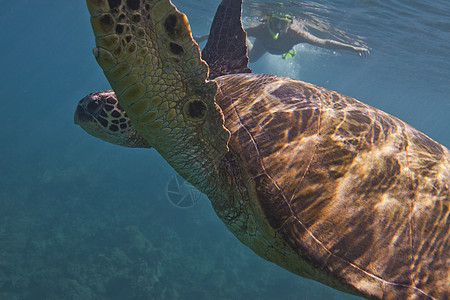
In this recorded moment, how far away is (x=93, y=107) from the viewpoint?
2.30 meters

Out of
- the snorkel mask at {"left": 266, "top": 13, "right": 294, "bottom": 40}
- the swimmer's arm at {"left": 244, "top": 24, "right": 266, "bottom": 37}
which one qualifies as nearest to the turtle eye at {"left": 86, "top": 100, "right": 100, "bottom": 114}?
the snorkel mask at {"left": 266, "top": 13, "right": 294, "bottom": 40}

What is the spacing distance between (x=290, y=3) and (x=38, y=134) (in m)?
26.4

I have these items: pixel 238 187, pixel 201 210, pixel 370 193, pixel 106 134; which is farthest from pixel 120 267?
pixel 370 193

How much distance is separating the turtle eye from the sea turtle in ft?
2.88

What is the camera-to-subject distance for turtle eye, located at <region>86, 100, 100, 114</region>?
7.50 feet

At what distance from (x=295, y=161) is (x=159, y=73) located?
1092mm

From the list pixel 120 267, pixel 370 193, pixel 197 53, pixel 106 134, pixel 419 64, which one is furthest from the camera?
pixel 419 64

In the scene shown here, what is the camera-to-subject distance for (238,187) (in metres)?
1.96

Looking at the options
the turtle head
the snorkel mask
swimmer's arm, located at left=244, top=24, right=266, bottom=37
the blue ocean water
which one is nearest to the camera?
the turtle head

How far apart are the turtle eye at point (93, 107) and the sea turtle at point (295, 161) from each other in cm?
88

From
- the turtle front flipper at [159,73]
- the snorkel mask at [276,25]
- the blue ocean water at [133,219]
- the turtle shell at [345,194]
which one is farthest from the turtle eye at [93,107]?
the snorkel mask at [276,25]

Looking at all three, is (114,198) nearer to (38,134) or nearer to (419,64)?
(38,134)

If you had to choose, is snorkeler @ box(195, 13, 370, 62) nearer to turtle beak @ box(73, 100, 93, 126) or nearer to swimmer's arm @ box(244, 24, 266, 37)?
swimmer's arm @ box(244, 24, 266, 37)

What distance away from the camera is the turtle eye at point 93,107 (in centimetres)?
229
